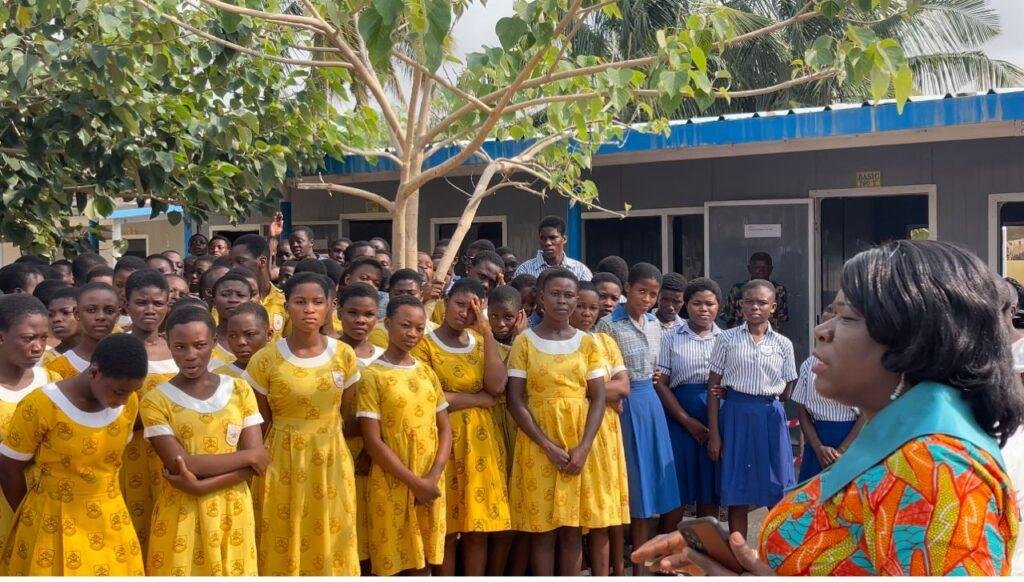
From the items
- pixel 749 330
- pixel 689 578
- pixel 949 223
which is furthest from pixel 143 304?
pixel 949 223

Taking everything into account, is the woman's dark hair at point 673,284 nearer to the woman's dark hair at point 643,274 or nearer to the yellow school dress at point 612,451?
the woman's dark hair at point 643,274

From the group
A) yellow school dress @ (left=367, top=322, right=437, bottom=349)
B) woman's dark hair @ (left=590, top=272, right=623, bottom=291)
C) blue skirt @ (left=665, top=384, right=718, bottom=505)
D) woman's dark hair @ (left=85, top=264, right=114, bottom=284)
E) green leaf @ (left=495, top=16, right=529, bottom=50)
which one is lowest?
blue skirt @ (left=665, top=384, right=718, bottom=505)

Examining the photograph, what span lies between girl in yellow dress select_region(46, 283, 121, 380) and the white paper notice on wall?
6.22 metres

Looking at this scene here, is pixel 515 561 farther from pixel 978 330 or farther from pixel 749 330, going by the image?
pixel 978 330

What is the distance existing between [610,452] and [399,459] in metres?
1.16

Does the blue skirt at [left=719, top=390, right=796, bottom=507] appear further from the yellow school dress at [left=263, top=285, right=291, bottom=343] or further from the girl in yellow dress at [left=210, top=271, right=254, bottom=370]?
the girl in yellow dress at [left=210, top=271, right=254, bottom=370]

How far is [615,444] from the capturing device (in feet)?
16.5

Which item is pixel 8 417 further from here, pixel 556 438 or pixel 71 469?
pixel 556 438

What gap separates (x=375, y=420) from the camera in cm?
432

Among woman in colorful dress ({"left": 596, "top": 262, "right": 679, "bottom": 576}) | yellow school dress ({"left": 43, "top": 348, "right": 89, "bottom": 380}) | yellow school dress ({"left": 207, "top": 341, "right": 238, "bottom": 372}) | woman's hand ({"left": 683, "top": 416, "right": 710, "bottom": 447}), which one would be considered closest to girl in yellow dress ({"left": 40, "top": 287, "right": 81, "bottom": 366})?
yellow school dress ({"left": 43, "top": 348, "right": 89, "bottom": 380})

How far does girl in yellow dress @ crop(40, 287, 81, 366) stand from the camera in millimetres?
4590

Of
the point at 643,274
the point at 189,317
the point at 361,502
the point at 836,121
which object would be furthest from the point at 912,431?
the point at 836,121

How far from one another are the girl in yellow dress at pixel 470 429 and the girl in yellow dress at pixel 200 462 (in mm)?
1111

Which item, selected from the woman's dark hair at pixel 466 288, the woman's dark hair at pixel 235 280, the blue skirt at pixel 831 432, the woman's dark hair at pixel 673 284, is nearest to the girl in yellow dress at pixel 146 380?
the woman's dark hair at pixel 235 280
